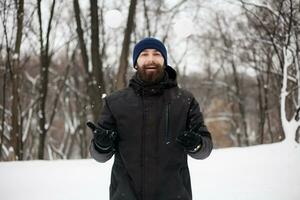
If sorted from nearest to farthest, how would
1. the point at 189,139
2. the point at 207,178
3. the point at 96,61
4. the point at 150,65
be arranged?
the point at 189,139 < the point at 150,65 < the point at 207,178 < the point at 96,61

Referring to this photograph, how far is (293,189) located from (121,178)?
375 centimetres

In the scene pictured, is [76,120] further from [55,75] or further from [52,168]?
[52,168]

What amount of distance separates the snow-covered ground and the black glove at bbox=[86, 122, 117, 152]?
125 inches

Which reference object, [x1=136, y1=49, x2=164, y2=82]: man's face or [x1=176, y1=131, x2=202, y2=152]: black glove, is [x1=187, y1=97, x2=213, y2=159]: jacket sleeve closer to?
[x1=176, y1=131, x2=202, y2=152]: black glove

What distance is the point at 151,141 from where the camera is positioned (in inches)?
98.0

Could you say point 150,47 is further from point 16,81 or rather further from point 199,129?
point 16,81

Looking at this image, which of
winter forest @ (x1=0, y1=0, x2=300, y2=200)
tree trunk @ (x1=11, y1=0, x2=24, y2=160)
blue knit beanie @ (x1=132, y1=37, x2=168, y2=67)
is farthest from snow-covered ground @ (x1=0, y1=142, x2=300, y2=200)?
tree trunk @ (x1=11, y1=0, x2=24, y2=160)

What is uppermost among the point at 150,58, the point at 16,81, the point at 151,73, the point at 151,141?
the point at 16,81

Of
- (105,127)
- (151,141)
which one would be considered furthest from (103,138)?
(151,141)

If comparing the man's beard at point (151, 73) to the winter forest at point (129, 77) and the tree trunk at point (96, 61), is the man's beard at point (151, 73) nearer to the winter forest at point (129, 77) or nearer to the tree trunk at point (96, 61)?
the winter forest at point (129, 77)

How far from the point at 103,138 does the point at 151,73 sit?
1.69 feet

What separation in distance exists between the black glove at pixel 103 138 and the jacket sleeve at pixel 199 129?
477mm

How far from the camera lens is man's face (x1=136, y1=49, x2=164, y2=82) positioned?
8.46 feet

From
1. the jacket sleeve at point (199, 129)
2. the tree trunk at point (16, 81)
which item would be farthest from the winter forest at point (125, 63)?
the jacket sleeve at point (199, 129)
